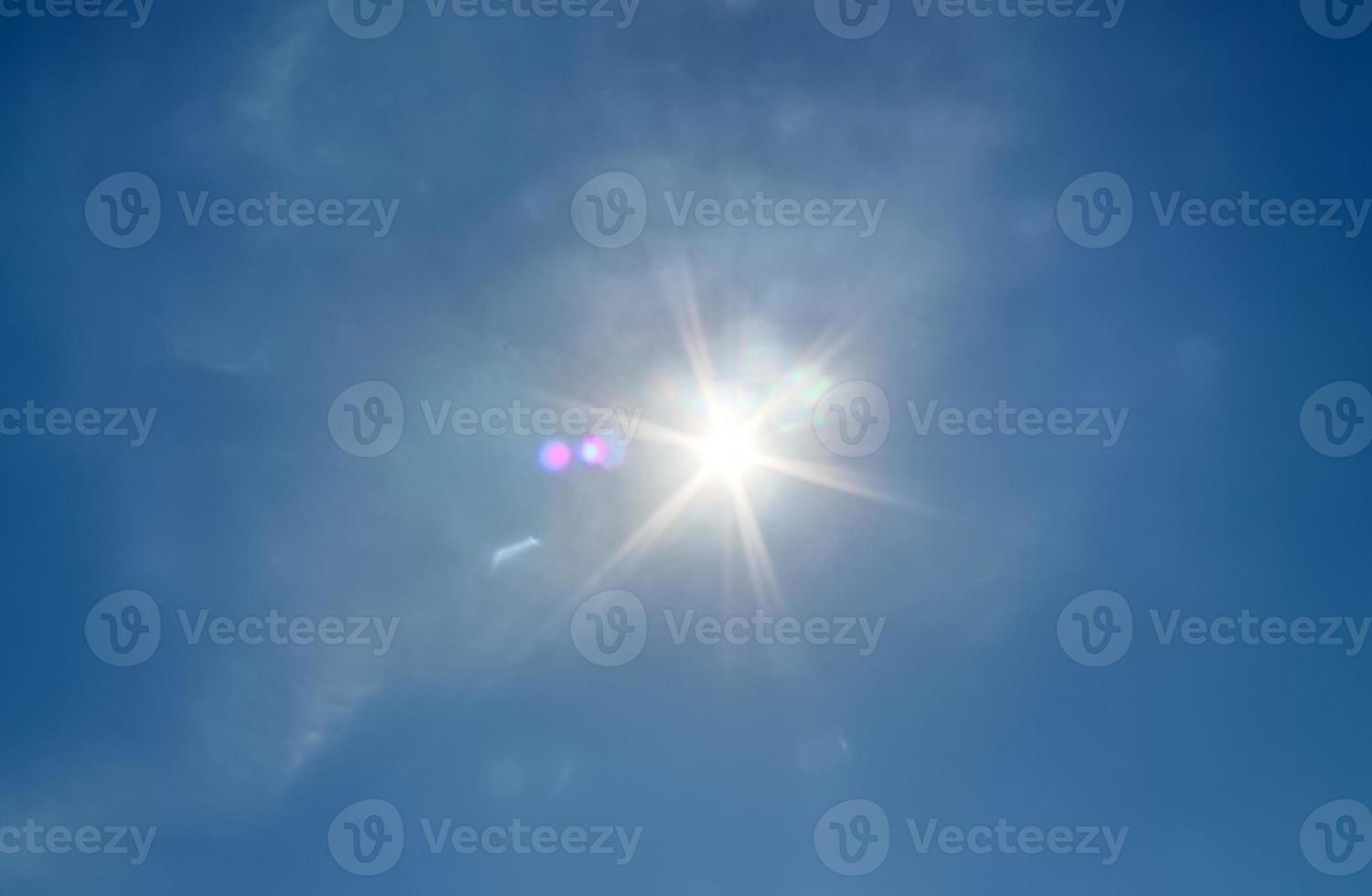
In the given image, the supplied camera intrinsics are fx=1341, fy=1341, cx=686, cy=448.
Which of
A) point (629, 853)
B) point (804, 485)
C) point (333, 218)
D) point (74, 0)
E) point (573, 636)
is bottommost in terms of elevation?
point (629, 853)

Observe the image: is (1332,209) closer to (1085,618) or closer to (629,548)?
(1085,618)

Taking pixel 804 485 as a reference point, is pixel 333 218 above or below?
above

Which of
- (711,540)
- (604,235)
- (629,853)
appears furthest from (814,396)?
(629,853)

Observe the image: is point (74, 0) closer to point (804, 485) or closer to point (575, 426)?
point (575, 426)

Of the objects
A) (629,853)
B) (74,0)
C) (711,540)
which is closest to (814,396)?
(711,540)
